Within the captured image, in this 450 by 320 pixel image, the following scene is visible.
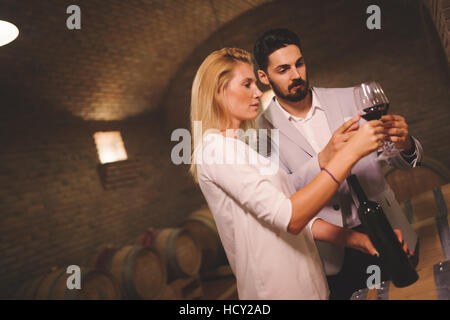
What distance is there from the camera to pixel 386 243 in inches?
40.6

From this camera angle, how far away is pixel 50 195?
393 cm

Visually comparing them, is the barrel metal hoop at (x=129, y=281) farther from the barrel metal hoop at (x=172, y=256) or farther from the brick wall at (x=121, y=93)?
the brick wall at (x=121, y=93)

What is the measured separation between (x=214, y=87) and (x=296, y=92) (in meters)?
0.33

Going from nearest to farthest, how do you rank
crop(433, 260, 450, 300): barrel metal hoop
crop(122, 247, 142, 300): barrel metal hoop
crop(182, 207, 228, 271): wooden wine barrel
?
crop(433, 260, 450, 300): barrel metal hoop, crop(122, 247, 142, 300): barrel metal hoop, crop(182, 207, 228, 271): wooden wine barrel

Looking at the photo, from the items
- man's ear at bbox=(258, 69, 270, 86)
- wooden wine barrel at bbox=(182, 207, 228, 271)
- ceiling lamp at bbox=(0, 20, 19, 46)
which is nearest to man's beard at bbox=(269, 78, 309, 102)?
man's ear at bbox=(258, 69, 270, 86)

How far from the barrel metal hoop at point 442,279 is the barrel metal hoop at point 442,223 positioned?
14 cm

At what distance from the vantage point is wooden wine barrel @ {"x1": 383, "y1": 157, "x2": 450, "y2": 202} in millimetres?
2184

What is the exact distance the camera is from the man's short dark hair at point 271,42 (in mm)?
1216

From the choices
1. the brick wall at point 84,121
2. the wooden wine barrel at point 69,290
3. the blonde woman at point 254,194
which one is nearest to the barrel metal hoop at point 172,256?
the wooden wine barrel at point 69,290

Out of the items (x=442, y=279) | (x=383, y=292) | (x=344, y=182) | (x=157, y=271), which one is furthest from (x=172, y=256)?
(x=442, y=279)

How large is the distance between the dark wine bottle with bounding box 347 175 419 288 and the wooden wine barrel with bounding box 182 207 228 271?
296 cm

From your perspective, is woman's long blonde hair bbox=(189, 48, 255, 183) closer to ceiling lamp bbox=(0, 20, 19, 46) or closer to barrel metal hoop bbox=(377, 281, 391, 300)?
barrel metal hoop bbox=(377, 281, 391, 300)

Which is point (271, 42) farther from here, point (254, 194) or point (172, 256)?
point (172, 256)
